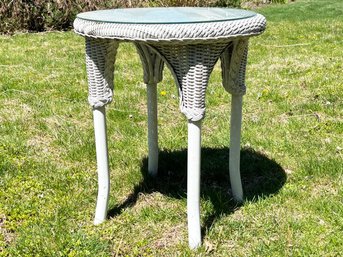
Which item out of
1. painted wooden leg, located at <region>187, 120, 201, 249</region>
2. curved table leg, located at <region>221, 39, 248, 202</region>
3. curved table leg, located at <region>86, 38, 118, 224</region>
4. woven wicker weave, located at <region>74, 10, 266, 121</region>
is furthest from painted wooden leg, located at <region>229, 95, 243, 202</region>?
curved table leg, located at <region>86, 38, 118, 224</region>

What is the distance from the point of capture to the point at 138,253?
2.39 m

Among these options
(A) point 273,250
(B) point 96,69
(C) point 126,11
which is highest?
(C) point 126,11

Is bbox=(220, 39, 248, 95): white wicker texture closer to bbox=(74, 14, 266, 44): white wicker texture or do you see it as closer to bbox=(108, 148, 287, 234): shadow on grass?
bbox=(74, 14, 266, 44): white wicker texture

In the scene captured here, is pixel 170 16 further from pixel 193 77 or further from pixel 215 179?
pixel 215 179

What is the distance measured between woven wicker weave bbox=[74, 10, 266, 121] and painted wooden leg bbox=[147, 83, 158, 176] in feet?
1.59

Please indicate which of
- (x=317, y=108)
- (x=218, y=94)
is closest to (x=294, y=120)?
(x=317, y=108)

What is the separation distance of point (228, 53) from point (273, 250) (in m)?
0.97

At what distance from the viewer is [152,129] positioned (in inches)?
115

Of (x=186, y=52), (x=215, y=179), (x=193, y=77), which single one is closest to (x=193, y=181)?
(x=193, y=77)

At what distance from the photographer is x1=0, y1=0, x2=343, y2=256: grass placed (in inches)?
97.0

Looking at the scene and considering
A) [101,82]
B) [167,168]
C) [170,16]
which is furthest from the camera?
[167,168]

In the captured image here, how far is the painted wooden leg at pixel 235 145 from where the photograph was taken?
8.46 ft

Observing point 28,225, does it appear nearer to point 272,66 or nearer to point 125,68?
point 125,68

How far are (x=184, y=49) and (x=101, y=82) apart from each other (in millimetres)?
490
